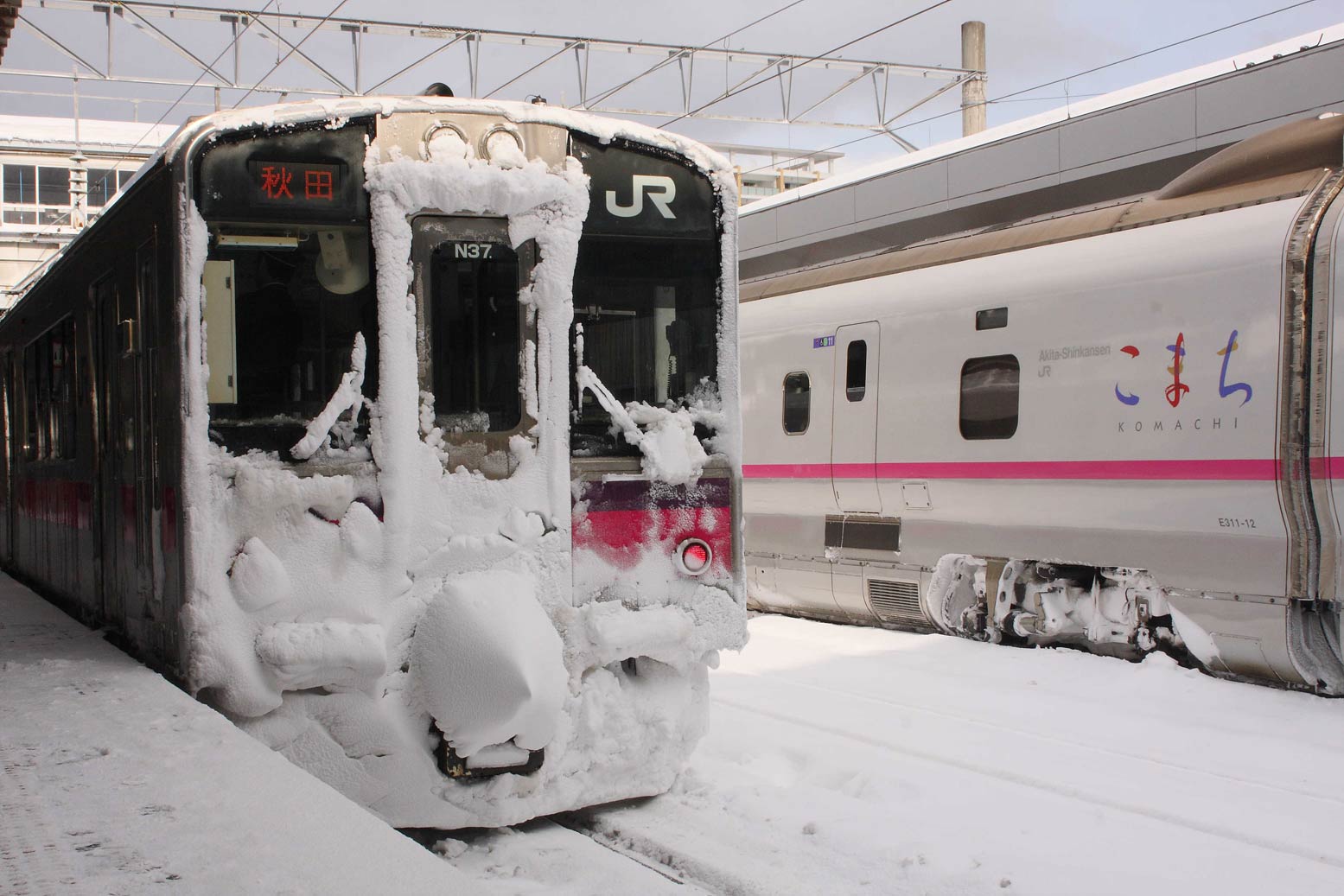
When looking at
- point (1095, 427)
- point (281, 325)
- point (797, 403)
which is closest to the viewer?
point (281, 325)

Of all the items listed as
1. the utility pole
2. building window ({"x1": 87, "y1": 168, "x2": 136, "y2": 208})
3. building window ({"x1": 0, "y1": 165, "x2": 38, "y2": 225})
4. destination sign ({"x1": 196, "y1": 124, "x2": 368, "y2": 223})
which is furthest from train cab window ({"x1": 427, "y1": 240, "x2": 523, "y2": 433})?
building window ({"x1": 87, "y1": 168, "x2": 136, "y2": 208})

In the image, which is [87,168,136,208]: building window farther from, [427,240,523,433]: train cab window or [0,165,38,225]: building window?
[427,240,523,433]: train cab window

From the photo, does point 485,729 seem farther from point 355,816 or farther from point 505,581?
point 355,816

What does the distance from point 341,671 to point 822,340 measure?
6935 mm

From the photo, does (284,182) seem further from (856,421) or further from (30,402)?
(856,421)

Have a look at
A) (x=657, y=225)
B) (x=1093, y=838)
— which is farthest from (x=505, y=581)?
(x=1093, y=838)

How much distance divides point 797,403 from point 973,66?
16.5 metres

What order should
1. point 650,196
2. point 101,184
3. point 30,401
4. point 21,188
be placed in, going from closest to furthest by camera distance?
point 650,196 → point 30,401 → point 21,188 → point 101,184

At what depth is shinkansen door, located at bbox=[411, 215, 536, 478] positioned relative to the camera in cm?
503

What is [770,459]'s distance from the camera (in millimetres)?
11586

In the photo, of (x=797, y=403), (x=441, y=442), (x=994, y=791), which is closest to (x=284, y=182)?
(x=441, y=442)

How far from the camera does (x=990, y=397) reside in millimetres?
9320

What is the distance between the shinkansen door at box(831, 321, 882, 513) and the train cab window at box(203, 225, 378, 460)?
241 inches

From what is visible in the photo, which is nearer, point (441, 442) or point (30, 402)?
point (441, 442)
